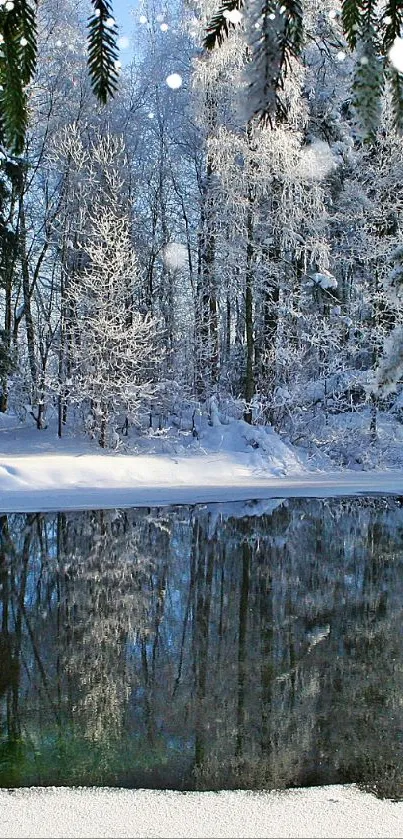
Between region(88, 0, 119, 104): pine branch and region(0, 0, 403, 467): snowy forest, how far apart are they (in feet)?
50.4

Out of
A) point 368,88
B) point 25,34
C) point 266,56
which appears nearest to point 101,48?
point 25,34

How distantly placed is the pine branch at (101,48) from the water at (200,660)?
3.36 meters

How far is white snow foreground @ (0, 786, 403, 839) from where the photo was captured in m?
3.30

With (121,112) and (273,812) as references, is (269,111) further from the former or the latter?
(121,112)

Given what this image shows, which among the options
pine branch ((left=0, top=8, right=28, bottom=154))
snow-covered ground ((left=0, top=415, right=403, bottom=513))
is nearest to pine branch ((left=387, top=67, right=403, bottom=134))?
pine branch ((left=0, top=8, right=28, bottom=154))

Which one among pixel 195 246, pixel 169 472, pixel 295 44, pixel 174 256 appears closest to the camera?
pixel 295 44

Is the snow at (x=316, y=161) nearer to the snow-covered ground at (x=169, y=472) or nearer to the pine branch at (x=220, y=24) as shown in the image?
the snow-covered ground at (x=169, y=472)

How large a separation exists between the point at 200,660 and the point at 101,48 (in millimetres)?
4973

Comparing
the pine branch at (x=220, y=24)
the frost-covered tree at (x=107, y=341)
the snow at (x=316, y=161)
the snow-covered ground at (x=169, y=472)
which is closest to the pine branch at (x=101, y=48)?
the pine branch at (x=220, y=24)

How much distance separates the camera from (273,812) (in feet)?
11.4

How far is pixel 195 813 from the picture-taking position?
3.45 metres

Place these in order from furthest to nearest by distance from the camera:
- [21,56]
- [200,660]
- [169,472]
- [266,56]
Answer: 1. [169,472]
2. [200,660]
3. [21,56]
4. [266,56]

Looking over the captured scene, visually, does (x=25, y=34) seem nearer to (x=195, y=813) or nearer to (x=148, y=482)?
(x=195, y=813)

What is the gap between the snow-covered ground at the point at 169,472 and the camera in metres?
13.8
